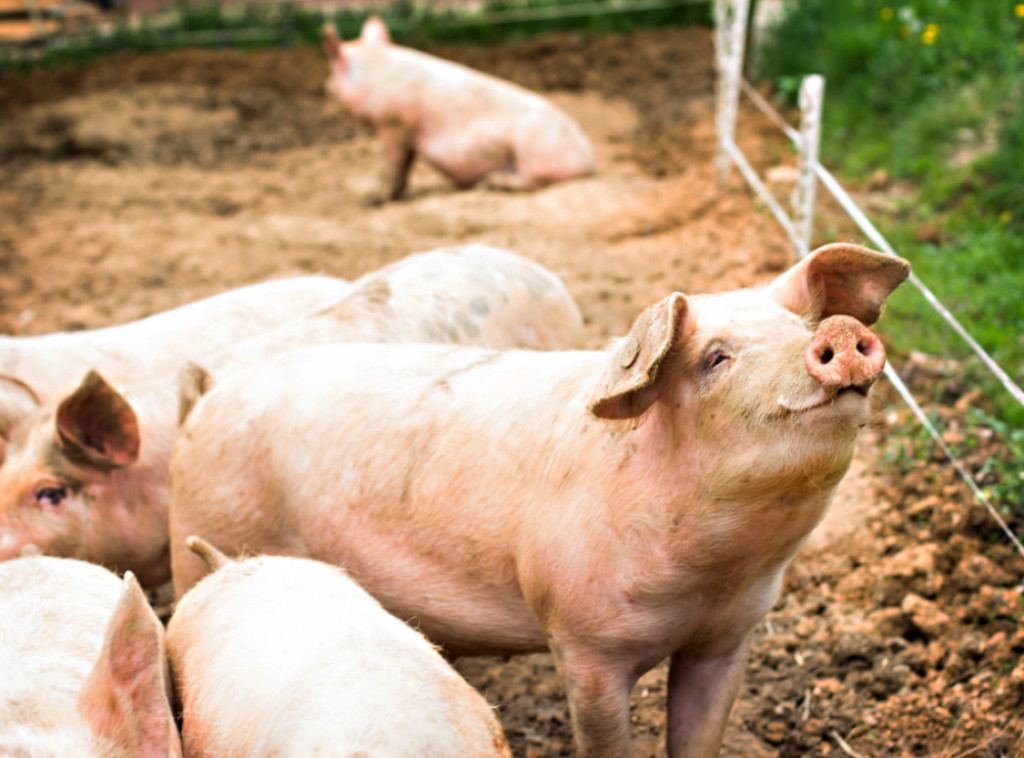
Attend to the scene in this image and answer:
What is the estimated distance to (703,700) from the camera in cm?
322

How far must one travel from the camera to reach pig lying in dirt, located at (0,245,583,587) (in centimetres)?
405

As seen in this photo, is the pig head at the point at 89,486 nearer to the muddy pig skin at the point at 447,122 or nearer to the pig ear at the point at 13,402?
the pig ear at the point at 13,402

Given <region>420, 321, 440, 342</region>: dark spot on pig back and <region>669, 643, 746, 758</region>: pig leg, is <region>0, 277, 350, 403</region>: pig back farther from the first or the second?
<region>669, 643, 746, 758</region>: pig leg

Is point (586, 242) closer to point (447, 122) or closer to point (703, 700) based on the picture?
point (447, 122)

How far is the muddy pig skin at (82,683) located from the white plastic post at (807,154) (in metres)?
3.95

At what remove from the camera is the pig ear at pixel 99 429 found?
3961 millimetres

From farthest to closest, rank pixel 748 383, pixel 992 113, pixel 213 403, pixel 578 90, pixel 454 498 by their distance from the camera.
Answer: pixel 578 90 → pixel 992 113 → pixel 213 403 → pixel 454 498 → pixel 748 383

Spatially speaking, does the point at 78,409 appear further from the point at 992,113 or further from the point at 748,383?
the point at 992,113

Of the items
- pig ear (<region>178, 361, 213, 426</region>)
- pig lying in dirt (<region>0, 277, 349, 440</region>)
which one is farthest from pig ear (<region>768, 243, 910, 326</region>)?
pig lying in dirt (<region>0, 277, 349, 440</region>)

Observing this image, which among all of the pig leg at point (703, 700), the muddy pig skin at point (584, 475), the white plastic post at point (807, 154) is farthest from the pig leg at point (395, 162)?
the pig leg at point (703, 700)

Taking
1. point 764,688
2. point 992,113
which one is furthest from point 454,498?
point 992,113

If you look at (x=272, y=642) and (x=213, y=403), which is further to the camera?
(x=213, y=403)

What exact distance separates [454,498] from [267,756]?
3.23 ft

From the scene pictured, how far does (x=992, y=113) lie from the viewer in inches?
309
